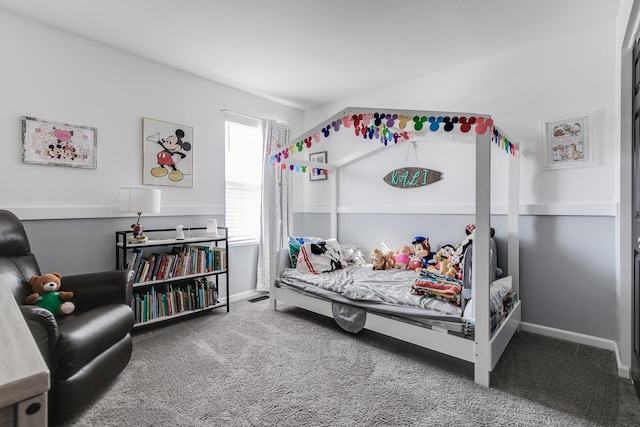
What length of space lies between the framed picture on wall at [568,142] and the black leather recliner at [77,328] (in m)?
3.34

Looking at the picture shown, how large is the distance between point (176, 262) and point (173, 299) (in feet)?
1.10

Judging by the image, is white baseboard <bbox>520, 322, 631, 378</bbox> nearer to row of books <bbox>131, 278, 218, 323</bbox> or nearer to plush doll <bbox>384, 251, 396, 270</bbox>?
plush doll <bbox>384, 251, 396, 270</bbox>

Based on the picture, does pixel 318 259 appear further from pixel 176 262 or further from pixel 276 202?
pixel 176 262

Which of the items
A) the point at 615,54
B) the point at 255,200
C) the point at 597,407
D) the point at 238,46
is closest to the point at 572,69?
the point at 615,54

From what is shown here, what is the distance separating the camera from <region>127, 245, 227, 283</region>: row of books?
272 cm

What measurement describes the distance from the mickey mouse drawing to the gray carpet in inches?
59.2

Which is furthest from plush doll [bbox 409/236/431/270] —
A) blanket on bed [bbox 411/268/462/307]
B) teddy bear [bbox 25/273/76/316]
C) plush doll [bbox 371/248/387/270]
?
teddy bear [bbox 25/273/76/316]

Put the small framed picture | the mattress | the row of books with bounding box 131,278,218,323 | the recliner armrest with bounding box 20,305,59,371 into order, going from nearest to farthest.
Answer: the recliner armrest with bounding box 20,305,59,371 < the mattress < the row of books with bounding box 131,278,218,323 < the small framed picture

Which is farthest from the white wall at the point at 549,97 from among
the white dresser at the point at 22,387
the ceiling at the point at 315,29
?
the white dresser at the point at 22,387

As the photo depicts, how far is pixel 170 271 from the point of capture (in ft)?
9.50

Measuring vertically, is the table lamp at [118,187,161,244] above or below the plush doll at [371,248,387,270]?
above

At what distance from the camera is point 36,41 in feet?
7.93

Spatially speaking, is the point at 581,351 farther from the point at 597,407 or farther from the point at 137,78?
the point at 137,78

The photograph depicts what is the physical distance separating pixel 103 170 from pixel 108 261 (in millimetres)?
797
